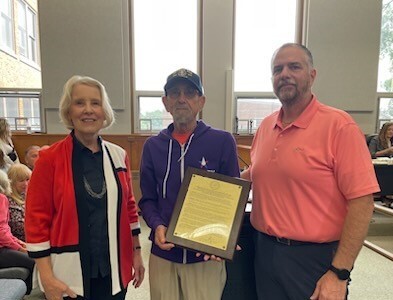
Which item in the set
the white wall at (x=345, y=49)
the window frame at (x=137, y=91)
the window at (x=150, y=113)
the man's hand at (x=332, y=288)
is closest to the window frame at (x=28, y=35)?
the window frame at (x=137, y=91)

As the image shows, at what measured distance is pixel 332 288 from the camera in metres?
1.10

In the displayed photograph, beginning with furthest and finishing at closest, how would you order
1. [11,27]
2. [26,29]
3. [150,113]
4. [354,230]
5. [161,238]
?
[26,29]
[11,27]
[150,113]
[161,238]
[354,230]

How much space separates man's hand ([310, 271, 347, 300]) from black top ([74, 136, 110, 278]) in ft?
2.94

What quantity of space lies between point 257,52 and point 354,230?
474cm

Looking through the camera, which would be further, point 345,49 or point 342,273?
point 345,49

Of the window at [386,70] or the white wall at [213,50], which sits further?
the window at [386,70]

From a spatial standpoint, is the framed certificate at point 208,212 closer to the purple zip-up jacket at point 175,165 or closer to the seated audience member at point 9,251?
the purple zip-up jacket at point 175,165

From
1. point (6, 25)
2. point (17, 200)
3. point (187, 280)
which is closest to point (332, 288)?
point (187, 280)

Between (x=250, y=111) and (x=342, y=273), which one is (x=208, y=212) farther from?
(x=250, y=111)

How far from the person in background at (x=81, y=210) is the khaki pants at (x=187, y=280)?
0.15m

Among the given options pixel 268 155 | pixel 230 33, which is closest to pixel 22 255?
pixel 268 155

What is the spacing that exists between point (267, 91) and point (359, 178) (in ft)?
14.6

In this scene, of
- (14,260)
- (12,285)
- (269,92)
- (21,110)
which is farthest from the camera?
(269,92)

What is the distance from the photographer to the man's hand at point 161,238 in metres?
1.14
